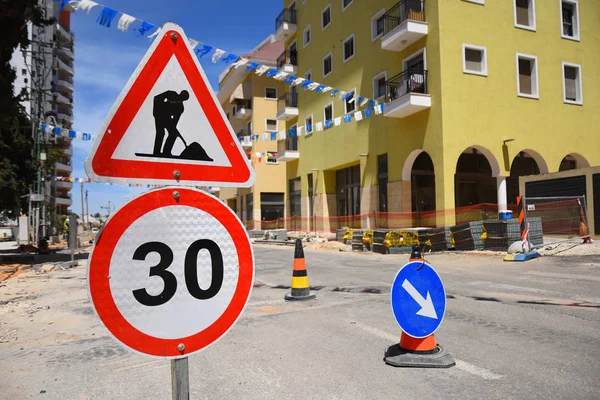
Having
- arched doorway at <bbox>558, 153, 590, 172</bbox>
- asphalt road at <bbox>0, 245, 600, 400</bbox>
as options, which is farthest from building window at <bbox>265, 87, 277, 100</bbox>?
asphalt road at <bbox>0, 245, 600, 400</bbox>

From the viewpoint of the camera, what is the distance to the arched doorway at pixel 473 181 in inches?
920

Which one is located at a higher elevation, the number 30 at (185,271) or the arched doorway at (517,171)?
the arched doorway at (517,171)

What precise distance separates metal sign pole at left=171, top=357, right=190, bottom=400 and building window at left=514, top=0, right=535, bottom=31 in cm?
2354

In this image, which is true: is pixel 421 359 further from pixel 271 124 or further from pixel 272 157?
pixel 271 124

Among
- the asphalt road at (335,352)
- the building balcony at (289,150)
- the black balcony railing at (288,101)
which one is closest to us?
the asphalt road at (335,352)

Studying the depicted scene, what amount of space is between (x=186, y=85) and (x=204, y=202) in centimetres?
58

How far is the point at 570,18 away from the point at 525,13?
133 inches

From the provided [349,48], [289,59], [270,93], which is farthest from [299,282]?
[270,93]

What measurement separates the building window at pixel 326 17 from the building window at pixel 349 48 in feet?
10.3

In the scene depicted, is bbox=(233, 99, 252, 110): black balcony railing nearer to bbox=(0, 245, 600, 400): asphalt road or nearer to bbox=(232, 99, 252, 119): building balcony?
bbox=(232, 99, 252, 119): building balcony

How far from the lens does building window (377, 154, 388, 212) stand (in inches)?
931

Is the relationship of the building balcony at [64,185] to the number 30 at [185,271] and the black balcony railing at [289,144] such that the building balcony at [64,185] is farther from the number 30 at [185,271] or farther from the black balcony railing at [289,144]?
the number 30 at [185,271]

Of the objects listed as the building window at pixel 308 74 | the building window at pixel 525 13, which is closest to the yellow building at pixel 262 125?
the building window at pixel 308 74

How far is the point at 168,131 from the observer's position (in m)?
2.01
